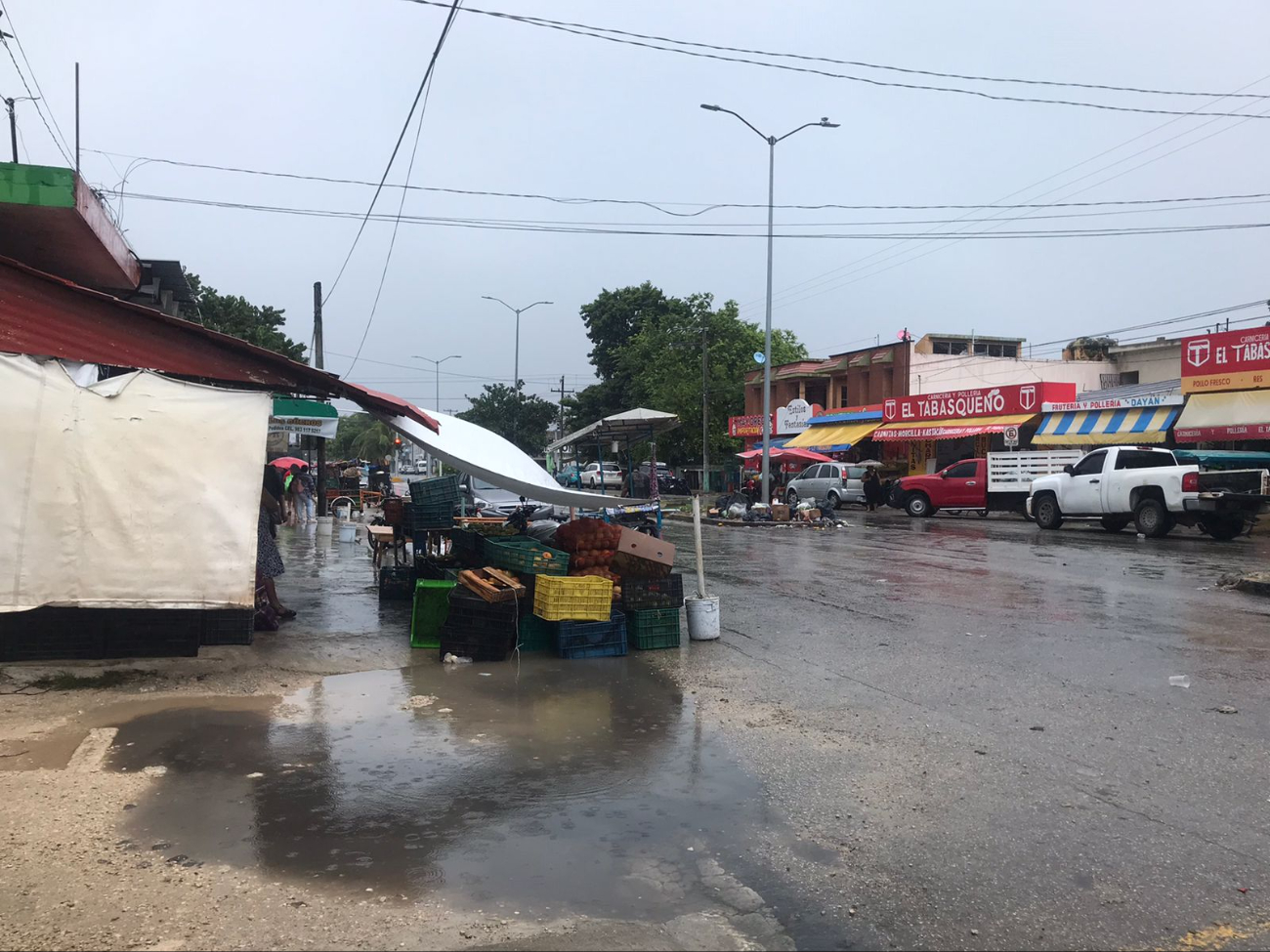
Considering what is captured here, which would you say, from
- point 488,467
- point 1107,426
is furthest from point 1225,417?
point 488,467

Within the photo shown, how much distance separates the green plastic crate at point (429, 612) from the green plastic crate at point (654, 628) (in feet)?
6.06

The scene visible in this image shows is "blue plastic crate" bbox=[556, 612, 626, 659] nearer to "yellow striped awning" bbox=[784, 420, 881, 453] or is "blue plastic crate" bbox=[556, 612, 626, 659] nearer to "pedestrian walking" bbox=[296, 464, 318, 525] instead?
"pedestrian walking" bbox=[296, 464, 318, 525]

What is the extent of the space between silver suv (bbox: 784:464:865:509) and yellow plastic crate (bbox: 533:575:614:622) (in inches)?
1004

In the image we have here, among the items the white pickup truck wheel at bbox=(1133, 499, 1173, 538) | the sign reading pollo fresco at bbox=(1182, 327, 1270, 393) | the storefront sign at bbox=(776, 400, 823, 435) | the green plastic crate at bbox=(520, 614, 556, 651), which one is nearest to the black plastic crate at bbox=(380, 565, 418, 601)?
the green plastic crate at bbox=(520, 614, 556, 651)

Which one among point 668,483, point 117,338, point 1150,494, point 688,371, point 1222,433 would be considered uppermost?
point 688,371

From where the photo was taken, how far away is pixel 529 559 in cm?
962

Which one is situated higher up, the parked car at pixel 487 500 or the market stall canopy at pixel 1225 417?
the market stall canopy at pixel 1225 417

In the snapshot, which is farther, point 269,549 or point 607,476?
point 607,476

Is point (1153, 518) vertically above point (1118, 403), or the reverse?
point (1118, 403)

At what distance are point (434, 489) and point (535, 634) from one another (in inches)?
151

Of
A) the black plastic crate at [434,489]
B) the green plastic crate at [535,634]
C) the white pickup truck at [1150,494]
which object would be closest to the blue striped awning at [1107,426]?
the white pickup truck at [1150,494]

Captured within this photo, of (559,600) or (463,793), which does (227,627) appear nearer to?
(559,600)

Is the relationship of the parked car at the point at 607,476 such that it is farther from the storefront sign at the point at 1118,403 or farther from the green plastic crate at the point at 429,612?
the green plastic crate at the point at 429,612

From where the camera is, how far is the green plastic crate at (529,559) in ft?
31.5
